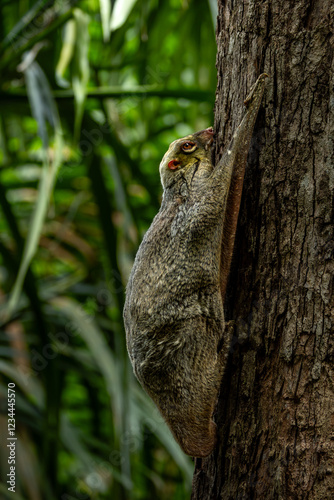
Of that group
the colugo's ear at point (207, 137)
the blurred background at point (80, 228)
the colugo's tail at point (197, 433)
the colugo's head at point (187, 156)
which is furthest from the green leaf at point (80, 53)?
the colugo's tail at point (197, 433)

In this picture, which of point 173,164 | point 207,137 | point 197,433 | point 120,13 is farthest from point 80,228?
point 197,433

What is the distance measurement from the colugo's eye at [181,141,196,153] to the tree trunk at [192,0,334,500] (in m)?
0.45

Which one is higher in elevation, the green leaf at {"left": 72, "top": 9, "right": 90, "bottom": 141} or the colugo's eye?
the green leaf at {"left": 72, "top": 9, "right": 90, "bottom": 141}

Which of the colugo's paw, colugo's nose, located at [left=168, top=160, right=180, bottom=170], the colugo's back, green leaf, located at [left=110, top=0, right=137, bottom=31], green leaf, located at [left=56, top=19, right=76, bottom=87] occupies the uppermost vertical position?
green leaf, located at [left=56, top=19, right=76, bottom=87]

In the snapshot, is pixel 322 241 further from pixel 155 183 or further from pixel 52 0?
pixel 155 183

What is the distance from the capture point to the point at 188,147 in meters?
2.26

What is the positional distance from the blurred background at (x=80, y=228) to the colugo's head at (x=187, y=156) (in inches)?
27.3

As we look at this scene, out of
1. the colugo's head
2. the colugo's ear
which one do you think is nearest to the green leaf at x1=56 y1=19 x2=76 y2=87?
the colugo's head

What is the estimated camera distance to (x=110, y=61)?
3.74m

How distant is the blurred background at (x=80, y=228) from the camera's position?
297cm

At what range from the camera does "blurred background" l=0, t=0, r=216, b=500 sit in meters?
2.97

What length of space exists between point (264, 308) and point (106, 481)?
280cm

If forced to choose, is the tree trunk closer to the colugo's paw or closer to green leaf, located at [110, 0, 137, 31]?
the colugo's paw

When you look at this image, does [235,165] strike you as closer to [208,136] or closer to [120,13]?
[208,136]
